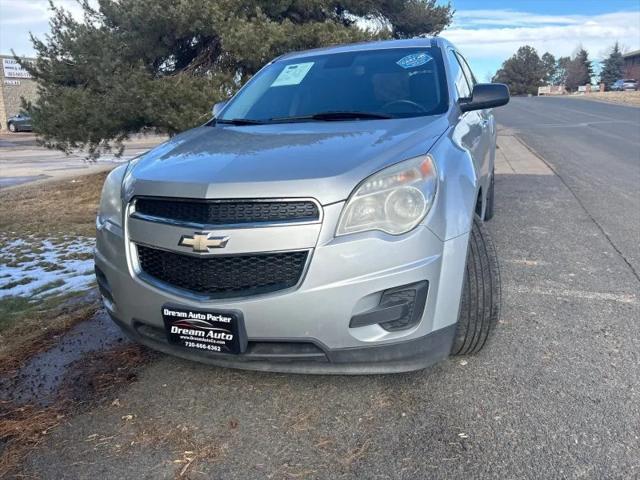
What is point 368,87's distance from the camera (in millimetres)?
3703

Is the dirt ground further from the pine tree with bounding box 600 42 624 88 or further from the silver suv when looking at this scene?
the pine tree with bounding box 600 42 624 88

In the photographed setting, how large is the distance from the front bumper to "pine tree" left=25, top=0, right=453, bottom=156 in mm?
7701

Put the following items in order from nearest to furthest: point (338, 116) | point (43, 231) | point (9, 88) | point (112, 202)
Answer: point (112, 202) < point (338, 116) < point (43, 231) < point (9, 88)

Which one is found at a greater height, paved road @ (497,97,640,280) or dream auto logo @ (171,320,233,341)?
dream auto logo @ (171,320,233,341)

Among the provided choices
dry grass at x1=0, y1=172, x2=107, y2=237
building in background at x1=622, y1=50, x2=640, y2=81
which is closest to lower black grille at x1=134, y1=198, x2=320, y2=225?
dry grass at x1=0, y1=172, x2=107, y2=237

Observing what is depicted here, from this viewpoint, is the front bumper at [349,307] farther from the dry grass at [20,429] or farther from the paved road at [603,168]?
the paved road at [603,168]

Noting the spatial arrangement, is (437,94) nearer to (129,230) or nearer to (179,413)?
(129,230)

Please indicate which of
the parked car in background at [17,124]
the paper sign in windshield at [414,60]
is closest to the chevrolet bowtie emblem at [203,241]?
the paper sign in windshield at [414,60]

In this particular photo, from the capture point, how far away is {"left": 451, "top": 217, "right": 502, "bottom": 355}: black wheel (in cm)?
271

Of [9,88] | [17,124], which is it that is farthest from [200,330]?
[9,88]

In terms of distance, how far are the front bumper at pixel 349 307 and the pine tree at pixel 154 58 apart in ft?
25.3

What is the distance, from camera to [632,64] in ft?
325

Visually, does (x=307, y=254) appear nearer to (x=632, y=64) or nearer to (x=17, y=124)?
(x=17, y=124)

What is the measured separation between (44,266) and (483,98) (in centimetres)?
403
